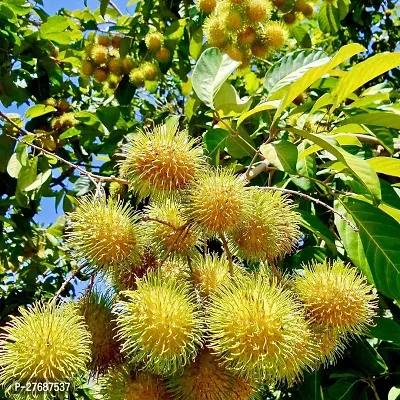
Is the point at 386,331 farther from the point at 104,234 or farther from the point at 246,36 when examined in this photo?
the point at 246,36

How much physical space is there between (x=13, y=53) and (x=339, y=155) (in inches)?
81.6

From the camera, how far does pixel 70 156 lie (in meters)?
3.03

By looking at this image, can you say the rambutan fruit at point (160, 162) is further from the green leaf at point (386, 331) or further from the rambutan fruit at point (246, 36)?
the rambutan fruit at point (246, 36)

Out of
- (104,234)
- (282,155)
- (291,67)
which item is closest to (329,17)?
(291,67)

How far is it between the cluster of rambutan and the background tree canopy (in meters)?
0.07

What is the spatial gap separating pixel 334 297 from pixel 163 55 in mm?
1840

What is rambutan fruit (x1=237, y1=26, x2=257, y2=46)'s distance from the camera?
219 centimetres

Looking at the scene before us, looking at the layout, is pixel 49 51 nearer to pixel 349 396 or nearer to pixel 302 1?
pixel 302 1

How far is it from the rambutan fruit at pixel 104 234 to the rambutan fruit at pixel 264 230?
0.22 metres

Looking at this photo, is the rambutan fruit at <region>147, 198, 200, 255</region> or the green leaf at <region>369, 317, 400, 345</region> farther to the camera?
the green leaf at <region>369, 317, 400, 345</region>

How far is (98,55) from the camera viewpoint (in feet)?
8.95

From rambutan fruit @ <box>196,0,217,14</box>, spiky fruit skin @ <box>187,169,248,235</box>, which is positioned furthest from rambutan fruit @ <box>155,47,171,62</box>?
spiky fruit skin @ <box>187,169,248,235</box>

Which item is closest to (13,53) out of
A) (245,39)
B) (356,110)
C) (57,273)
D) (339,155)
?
(245,39)

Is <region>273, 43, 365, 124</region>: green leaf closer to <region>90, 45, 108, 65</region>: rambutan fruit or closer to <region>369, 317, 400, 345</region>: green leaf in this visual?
<region>369, 317, 400, 345</region>: green leaf
